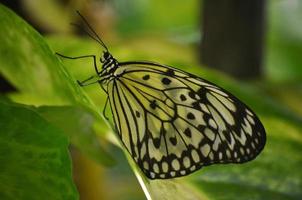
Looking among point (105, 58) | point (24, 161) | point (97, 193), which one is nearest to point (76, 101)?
point (24, 161)

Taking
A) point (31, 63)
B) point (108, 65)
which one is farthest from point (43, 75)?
point (108, 65)

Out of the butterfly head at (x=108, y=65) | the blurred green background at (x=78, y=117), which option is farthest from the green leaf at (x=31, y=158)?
the butterfly head at (x=108, y=65)

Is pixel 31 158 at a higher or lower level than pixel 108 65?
lower

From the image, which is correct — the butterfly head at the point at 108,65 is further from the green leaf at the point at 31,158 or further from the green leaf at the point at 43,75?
the green leaf at the point at 31,158

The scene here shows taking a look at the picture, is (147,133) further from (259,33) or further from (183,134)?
(259,33)

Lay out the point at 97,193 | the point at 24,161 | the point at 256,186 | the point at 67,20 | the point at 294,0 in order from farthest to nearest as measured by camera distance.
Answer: the point at 294,0 → the point at 67,20 → the point at 97,193 → the point at 256,186 → the point at 24,161

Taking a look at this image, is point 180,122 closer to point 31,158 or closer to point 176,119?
point 176,119
